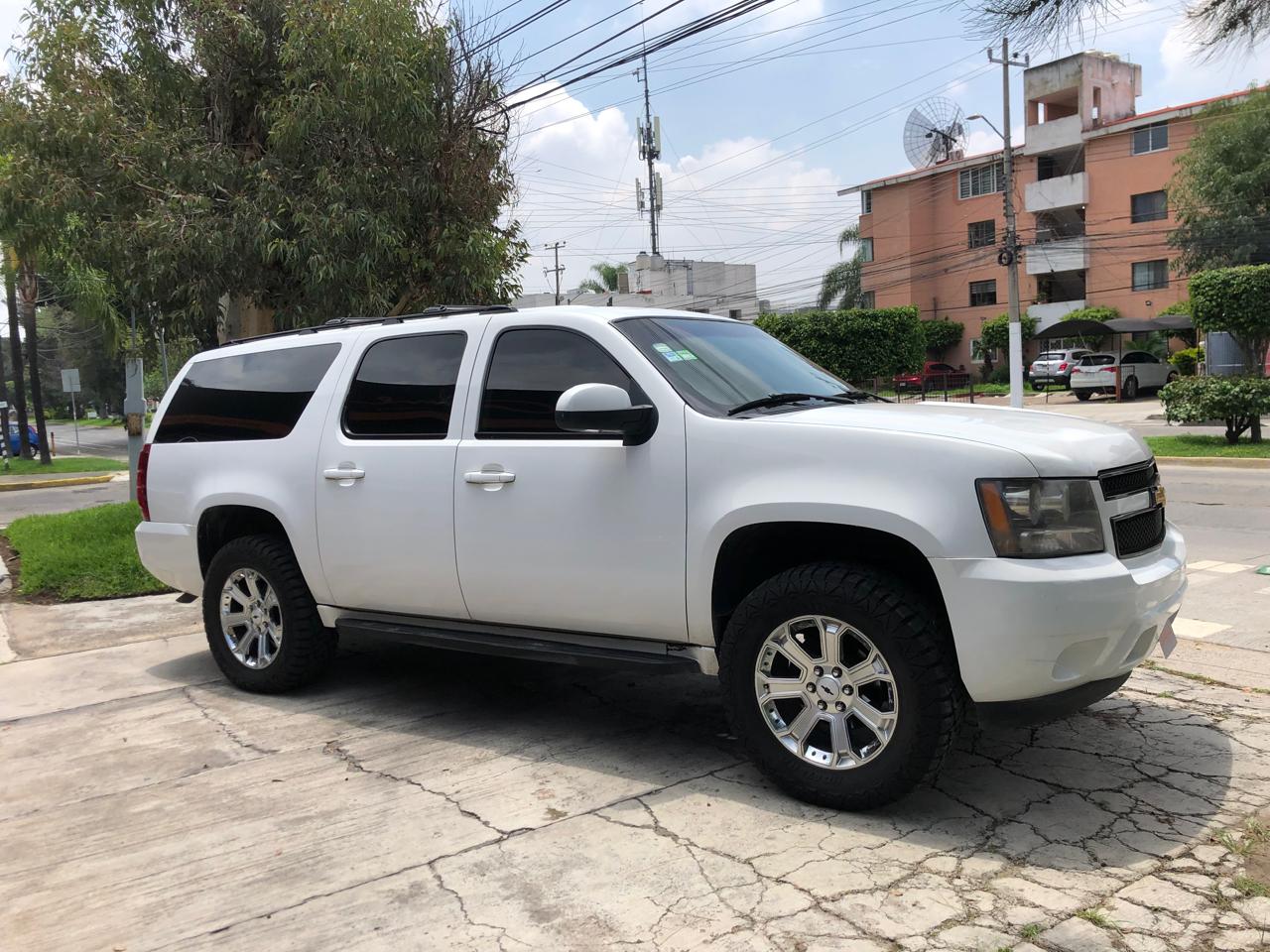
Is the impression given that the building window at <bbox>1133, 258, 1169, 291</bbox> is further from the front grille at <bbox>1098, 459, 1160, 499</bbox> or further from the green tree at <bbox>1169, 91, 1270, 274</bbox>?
the front grille at <bbox>1098, 459, 1160, 499</bbox>

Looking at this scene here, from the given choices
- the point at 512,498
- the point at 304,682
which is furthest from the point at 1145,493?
the point at 304,682

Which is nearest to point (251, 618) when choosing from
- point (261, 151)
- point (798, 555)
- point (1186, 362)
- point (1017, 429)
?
point (798, 555)

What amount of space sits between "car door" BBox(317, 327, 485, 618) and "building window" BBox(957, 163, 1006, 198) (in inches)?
1977

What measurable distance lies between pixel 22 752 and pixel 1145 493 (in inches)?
194

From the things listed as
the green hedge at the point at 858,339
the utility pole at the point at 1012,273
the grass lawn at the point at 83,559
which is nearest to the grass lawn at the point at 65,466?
the grass lawn at the point at 83,559

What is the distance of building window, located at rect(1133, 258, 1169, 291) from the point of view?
4391cm

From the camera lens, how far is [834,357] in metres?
46.0

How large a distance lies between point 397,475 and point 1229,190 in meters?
42.0

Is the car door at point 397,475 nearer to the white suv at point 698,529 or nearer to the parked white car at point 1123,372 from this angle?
the white suv at point 698,529

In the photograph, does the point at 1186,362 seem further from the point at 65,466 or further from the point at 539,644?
Result: the point at 539,644

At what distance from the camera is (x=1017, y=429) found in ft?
11.9

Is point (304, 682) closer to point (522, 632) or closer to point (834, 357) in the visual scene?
point (522, 632)

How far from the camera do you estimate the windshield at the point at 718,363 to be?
4.11 meters

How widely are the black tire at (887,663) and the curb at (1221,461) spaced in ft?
46.0
